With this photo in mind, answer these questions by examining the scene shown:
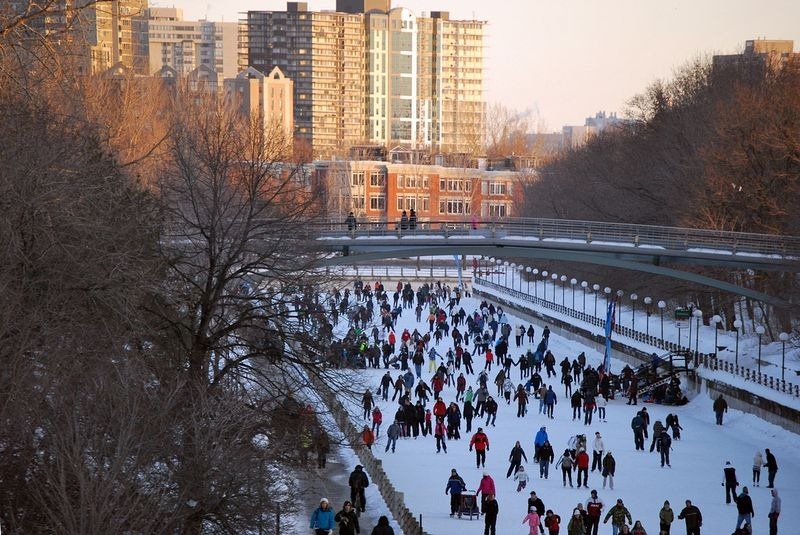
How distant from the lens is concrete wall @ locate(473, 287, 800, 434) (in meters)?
27.5

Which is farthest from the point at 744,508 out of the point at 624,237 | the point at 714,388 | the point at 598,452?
the point at 624,237

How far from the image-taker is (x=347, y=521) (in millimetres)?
17094

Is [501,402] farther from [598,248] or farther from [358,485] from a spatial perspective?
[358,485]

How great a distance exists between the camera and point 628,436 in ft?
91.1

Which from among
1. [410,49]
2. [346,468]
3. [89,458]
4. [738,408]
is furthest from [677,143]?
[410,49]

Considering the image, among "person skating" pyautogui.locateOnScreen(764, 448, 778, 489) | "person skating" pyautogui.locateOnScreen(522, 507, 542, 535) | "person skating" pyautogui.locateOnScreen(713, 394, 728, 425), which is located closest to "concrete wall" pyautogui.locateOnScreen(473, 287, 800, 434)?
"person skating" pyautogui.locateOnScreen(713, 394, 728, 425)

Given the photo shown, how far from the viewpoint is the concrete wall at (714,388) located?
27.5 meters

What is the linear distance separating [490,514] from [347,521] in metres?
2.94

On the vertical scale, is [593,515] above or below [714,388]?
above

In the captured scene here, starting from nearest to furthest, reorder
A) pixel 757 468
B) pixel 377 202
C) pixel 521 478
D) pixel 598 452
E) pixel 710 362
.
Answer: pixel 521 478, pixel 757 468, pixel 598 452, pixel 710 362, pixel 377 202

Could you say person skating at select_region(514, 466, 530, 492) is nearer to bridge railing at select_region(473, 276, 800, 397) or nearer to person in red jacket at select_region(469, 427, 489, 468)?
person in red jacket at select_region(469, 427, 489, 468)

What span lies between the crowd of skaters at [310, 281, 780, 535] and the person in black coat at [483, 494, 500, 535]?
0.05ft

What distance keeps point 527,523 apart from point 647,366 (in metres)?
15.4

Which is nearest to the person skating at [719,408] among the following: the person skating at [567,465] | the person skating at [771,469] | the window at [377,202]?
the person skating at [771,469]
